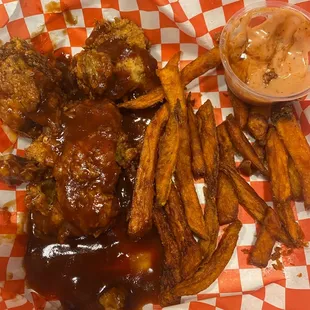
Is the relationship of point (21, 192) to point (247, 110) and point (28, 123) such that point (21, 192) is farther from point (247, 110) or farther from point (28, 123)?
point (247, 110)

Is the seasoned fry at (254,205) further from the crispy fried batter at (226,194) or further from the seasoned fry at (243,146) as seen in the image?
the seasoned fry at (243,146)

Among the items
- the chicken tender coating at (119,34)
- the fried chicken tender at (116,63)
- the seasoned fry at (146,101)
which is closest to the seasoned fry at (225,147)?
the seasoned fry at (146,101)

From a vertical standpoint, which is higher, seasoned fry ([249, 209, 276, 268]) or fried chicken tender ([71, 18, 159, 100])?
fried chicken tender ([71, 18, 159, 100])

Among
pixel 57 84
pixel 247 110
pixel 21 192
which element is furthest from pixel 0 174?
pixel 247 110

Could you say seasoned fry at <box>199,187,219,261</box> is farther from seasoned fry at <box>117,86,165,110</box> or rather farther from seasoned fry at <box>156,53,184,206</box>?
seasoned fry at <box>117,86,165,110</box>

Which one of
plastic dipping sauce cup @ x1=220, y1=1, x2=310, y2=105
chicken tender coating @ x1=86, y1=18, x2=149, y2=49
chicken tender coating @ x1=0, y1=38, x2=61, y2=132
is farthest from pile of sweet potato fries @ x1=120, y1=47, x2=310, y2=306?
chicken tender coating @ x1=0, y1=38, x2=61, y2=132
